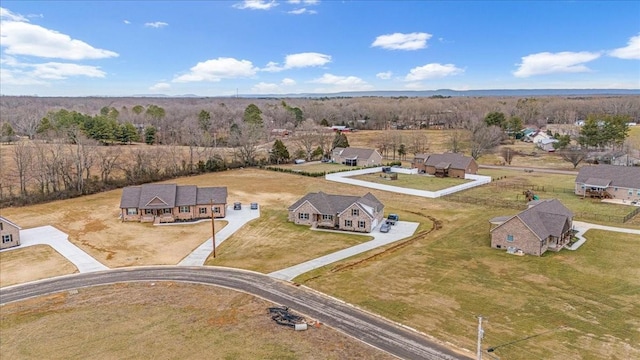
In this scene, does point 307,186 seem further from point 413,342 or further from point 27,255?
point 413,342

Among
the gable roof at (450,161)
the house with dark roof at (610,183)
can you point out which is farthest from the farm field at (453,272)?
the gable roof at (450,161)

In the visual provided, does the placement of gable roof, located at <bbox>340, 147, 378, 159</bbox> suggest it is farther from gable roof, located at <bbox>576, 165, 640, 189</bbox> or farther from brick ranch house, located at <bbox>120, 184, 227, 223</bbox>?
brick ranch house, located at <bbox>120, 184, 227, 223</bbox>

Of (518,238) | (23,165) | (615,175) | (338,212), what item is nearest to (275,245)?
(338,212)

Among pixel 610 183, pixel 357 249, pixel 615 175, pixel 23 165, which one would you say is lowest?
pixel 357 249

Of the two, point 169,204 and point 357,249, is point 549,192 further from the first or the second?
point 169,204

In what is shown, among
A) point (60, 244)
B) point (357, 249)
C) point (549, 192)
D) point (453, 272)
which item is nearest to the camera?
point (453, 272)

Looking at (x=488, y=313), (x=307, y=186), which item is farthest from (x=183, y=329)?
(x=307, y=186)

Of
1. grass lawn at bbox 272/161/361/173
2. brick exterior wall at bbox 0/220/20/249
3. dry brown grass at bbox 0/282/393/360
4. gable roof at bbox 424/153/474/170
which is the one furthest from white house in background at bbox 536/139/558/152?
brick exterior wall at bbox 0/220/20/249
